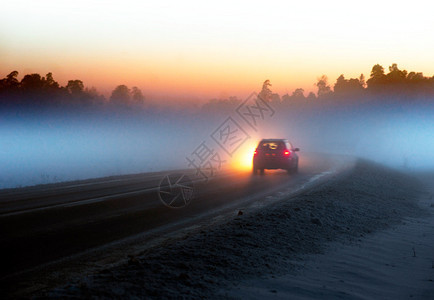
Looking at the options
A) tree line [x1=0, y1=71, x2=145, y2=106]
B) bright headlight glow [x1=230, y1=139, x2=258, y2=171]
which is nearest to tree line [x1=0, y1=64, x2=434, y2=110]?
tree line [x1=0, y1=71, x2=145, y2=106]

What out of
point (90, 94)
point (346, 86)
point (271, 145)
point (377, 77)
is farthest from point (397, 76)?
point (271, 145)

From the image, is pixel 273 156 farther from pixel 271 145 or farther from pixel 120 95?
pixel 120 95

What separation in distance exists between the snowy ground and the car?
13402 mm

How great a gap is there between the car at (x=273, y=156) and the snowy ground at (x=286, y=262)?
13402 millimetres

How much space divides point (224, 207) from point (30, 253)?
6.71 meters

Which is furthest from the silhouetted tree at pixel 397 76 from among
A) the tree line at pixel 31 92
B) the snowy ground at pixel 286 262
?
the snowy ground at pixel 286 262

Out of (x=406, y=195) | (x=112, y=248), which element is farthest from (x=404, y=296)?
(x=406, y=195)

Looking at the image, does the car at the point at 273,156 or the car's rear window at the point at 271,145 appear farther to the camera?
the car's rear window at the point at 271,145

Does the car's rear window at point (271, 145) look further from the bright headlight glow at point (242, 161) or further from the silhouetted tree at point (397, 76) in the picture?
the silhouetted tree at point (397, 76)

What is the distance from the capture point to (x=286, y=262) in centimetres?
762

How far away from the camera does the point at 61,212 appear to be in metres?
12.6

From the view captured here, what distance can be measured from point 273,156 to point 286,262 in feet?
61.6

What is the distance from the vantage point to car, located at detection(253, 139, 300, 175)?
26.3 m

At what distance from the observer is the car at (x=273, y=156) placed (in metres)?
26.3
